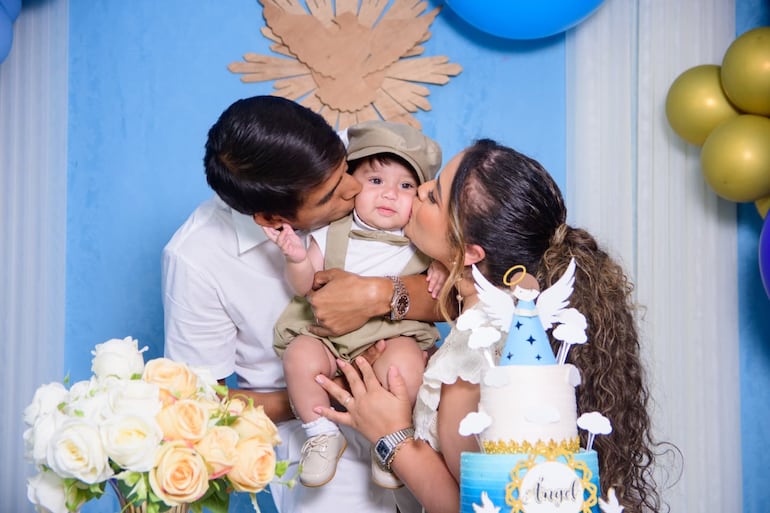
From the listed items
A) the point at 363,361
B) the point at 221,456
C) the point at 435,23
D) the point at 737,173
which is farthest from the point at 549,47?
the point at 221,456

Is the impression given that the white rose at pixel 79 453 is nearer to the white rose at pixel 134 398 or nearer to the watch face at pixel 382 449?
the white rose at pixel 134 398

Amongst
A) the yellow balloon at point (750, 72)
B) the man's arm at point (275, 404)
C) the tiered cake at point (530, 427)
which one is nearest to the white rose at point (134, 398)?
the tiered cake at point (530, 427)

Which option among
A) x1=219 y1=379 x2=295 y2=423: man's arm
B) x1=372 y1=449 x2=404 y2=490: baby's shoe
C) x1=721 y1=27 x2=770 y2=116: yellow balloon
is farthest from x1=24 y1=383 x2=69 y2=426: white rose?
x1=721 y1=27 x2=770 y2=116: yellow balloon

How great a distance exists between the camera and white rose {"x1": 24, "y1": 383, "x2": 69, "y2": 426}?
143cm

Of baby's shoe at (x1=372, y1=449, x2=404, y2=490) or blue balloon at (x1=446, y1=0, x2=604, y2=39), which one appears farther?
blue balloon at (x1=446, y1=0, x2=604, y2=39)

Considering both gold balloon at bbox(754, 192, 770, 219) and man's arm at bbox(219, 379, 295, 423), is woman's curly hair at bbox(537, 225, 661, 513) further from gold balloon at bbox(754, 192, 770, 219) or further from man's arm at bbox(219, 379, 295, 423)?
gold balloon at bbox(754, 192, 770, 219)

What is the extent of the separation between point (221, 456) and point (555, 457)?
52 cm

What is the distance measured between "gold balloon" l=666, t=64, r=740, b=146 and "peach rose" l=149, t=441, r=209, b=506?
2211 millimetres

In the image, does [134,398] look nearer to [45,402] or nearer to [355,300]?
[45,402]

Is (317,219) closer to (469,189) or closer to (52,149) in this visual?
(469,189)

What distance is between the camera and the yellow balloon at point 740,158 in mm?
2738

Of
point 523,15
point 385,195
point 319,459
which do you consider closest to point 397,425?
point 319,459

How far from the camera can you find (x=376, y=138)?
2.23 m

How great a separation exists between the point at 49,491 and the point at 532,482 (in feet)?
2.52
